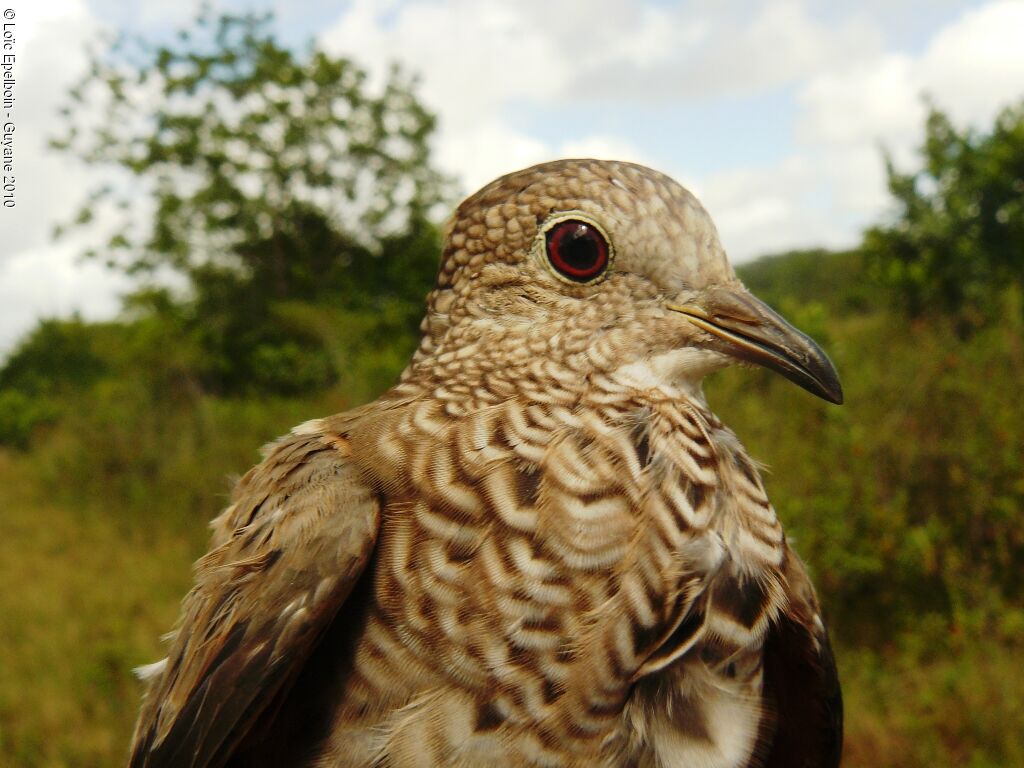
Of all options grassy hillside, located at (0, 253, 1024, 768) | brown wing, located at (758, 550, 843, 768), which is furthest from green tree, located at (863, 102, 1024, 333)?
brown wing, located at (758, 550, 843, 768)

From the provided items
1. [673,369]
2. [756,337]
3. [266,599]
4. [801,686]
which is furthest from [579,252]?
[801,686]

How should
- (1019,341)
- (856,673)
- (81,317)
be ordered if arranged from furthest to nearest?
(81,317) → (1019,341) → (856,673)

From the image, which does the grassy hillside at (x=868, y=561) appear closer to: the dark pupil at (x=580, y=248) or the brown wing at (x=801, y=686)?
the brown wing at (x=801, y=686)

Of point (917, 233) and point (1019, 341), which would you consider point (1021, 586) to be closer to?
point (1019, 341)

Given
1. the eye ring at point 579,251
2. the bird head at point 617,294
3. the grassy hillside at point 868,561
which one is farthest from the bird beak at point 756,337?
the grassy hillside at point 868,561

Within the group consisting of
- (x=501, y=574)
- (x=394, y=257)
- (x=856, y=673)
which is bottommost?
(x=856, y=673)

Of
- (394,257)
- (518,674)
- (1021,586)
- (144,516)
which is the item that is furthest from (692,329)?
(394,257)

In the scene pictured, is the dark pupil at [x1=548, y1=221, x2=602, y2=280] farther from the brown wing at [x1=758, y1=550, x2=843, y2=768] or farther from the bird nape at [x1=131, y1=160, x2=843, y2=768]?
the brown wing at [x1=758, y1=550, x2=843, y2=768]
